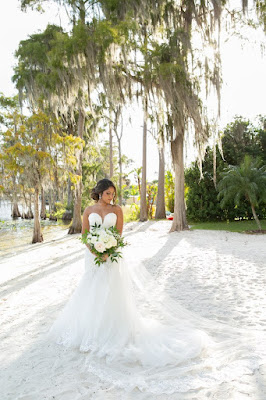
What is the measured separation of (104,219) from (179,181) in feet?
31.8

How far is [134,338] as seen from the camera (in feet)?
11.0

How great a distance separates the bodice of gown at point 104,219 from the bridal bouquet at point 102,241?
0.06 m

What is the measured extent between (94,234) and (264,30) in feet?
35.7

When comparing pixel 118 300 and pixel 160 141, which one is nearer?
pixel 118 300

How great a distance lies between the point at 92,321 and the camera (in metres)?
3.44

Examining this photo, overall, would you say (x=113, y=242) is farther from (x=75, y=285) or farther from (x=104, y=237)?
(x=75, y=285)

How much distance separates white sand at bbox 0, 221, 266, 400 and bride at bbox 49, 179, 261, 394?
13cm

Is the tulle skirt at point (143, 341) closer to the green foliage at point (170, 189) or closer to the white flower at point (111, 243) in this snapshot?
the white flower at point (111, 243)

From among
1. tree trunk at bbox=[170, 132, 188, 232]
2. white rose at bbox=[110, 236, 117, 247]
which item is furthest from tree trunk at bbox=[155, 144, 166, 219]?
white rose at bbox=[110, 236, 117, 247]

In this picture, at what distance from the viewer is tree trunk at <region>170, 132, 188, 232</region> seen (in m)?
12.7

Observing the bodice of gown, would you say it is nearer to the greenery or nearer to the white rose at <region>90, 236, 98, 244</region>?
the white rose at <region>90, 236, 98, 244</region>

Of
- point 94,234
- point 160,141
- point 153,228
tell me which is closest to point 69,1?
point 160,141

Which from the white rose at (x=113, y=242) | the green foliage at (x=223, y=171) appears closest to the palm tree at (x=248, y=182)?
the green foliage at (x=223, y=171)

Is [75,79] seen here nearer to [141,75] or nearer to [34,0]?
[141,75]
